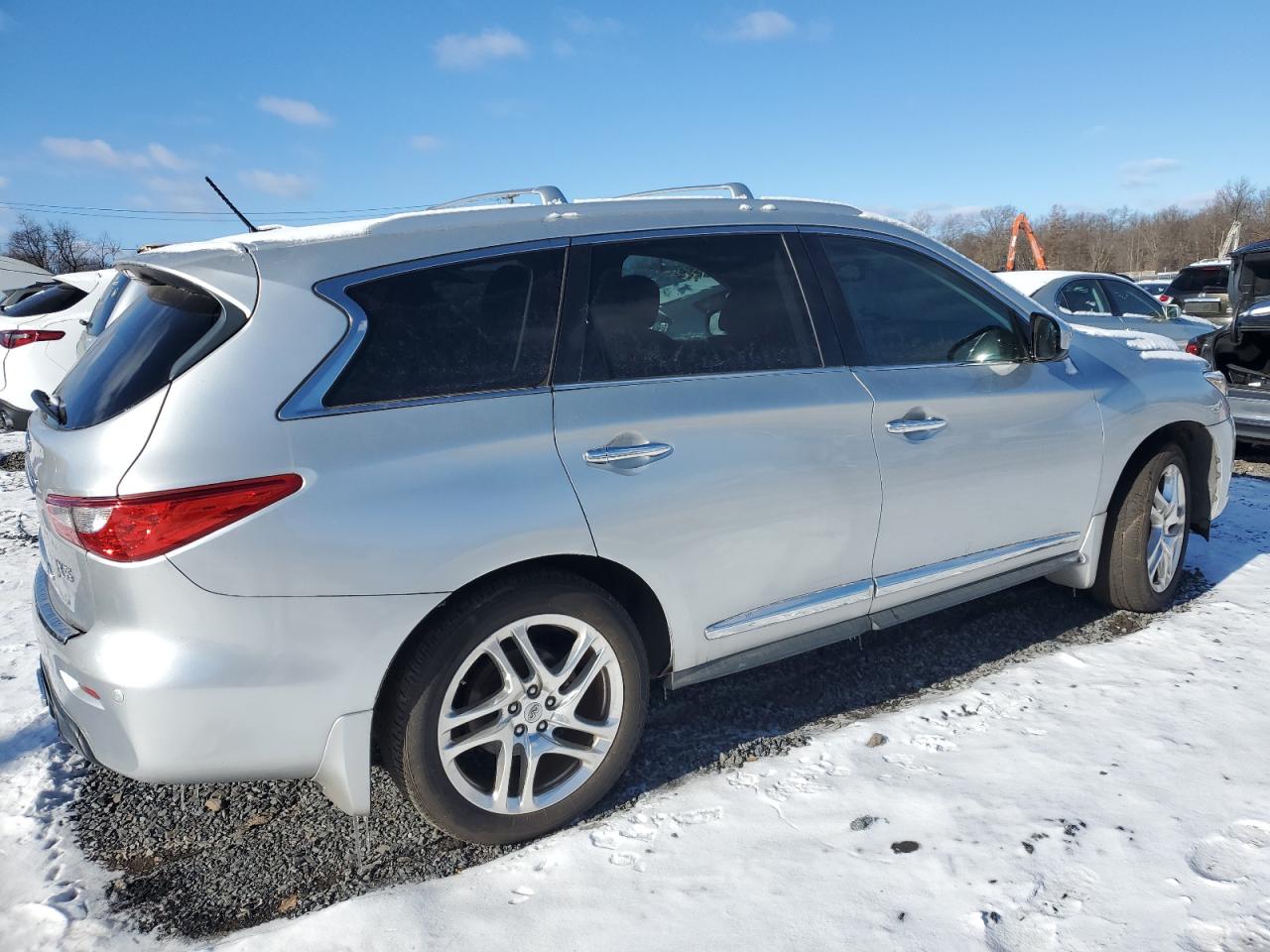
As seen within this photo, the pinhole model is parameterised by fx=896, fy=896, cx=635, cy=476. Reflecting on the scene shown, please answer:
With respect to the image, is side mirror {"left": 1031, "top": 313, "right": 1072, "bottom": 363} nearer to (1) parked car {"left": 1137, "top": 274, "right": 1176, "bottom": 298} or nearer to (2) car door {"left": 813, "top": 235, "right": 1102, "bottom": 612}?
(2) car door {"left": 813, "top": 235, "right": 1102, "bottom": 612}

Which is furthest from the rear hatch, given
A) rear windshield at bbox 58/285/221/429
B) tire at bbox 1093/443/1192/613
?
tire at bbox 1093/443/1192/613

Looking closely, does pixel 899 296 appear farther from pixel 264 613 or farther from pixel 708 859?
pixel 264 613

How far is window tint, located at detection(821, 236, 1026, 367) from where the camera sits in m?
3.19

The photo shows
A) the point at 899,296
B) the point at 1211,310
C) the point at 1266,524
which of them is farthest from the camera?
the point at 1211,310

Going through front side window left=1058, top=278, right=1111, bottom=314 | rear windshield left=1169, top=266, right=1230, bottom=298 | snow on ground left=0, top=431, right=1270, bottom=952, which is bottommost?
snow on ground left=0, top=431, right=1270, bottom=952

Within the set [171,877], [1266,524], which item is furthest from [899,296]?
[1266,524]

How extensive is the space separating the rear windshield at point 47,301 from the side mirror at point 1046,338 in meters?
8.35

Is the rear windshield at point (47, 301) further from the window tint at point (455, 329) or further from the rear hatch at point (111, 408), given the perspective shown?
the window tint at point (455, 329)

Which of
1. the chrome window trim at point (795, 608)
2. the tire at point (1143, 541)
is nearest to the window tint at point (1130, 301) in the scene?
the tire at point (1143, 541)

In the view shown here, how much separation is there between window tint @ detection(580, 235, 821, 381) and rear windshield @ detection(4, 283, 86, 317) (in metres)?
7.65

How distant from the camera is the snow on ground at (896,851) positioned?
2154 millimetres

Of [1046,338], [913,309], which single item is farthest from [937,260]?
[1046,338]

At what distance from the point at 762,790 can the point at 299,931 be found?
135cm

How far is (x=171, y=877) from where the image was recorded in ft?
8.18
